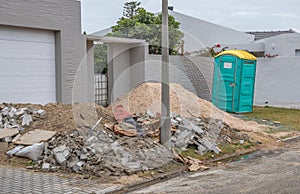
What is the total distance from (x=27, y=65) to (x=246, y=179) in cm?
798

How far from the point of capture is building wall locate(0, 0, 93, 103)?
41.0 ft

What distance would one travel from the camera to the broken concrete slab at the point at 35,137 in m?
8.76

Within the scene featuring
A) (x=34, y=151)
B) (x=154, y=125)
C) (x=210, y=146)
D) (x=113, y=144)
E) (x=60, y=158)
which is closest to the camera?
(x=60, y=158)

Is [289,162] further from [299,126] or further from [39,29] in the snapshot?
[39,29]

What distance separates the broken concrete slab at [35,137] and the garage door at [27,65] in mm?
3476

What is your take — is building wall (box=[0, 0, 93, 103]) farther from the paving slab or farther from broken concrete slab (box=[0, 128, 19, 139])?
the paving slab

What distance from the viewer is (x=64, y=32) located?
45.0 feet

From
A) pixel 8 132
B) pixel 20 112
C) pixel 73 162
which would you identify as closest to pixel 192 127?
pixel 73 162

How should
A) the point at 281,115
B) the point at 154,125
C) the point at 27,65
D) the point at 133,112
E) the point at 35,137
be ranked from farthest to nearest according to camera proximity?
the point at 281,115 → the point at 133,112 → the point at 27,65 → the point at 154,125 → the point at 35,137

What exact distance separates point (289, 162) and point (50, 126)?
5319 millimetres

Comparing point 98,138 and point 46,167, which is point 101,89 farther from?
point 46,167

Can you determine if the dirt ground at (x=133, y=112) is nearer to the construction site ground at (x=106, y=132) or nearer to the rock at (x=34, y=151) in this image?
the construction site ground at (x=106, y=132)

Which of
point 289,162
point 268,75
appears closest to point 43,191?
point 289,162

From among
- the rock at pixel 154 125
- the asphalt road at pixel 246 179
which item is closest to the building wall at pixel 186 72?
the rock at pixel 154 125
